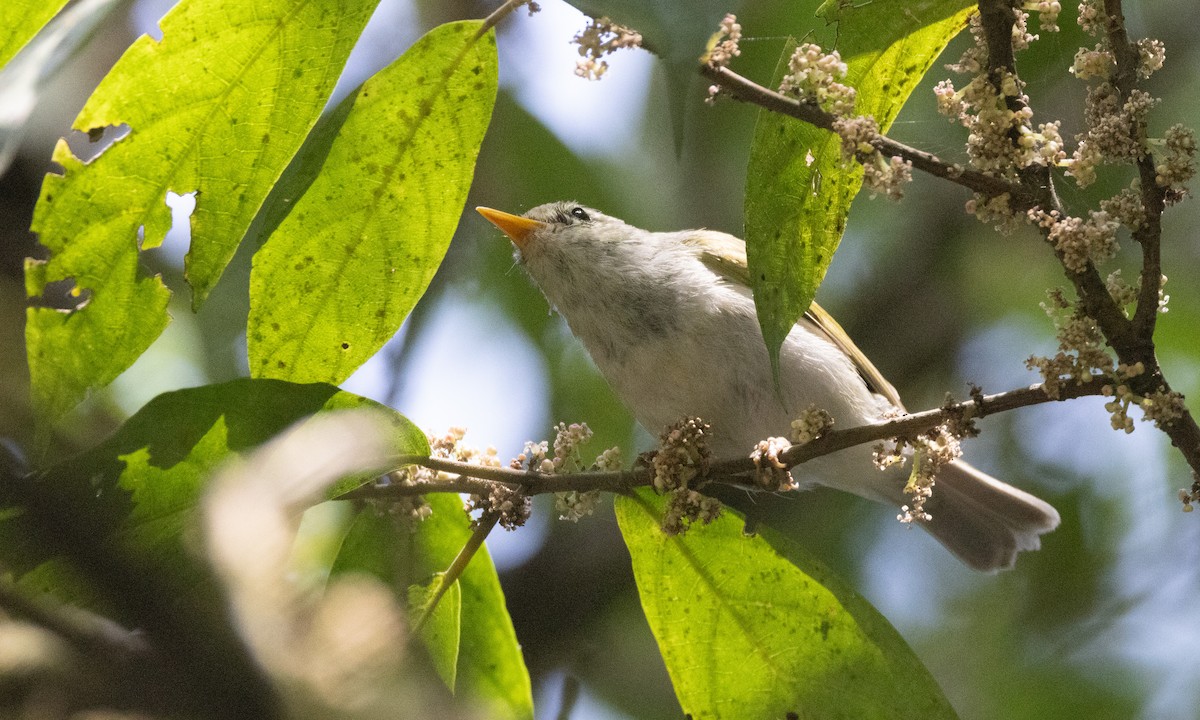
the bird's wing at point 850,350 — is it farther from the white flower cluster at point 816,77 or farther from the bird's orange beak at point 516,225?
the white flower cluster at point 816,77

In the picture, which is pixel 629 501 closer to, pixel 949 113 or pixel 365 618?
pixel 949 113

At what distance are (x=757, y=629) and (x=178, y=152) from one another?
1.33 metres

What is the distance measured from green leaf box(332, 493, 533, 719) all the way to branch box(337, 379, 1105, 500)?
0.12 metres

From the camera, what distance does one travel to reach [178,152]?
1.84 m

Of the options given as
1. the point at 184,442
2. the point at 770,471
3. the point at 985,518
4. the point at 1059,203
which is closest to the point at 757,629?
the point at 770,471

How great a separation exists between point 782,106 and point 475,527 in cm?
95

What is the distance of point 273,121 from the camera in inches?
72.1

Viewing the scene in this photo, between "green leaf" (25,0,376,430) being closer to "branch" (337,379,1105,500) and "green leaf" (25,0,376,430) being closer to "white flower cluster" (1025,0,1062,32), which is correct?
"branch" (337,379,1105,500)

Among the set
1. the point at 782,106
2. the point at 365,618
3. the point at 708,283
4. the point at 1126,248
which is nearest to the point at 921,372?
the point at 1126,248

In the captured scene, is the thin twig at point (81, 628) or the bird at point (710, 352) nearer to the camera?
the thin twig at point (81, 628)

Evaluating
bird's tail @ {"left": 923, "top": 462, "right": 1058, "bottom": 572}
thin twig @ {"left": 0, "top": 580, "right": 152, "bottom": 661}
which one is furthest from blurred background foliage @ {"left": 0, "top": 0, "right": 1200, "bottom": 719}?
thin twig @ {"left": 0, "top": 580, "right": 152, "bottom": 661}

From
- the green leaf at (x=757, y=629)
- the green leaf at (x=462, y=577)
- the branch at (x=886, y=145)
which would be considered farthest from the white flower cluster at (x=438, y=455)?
the branch at (x=886, y=145)

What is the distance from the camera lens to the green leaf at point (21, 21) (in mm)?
1726

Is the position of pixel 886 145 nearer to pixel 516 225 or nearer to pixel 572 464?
pixel 572 464
